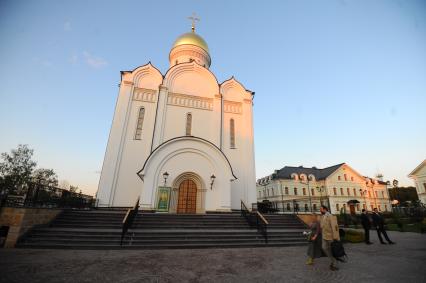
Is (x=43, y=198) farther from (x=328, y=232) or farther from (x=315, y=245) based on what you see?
(x=328, y=232)

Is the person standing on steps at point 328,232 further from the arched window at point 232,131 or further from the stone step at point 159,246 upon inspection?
the arched window at point 232,131

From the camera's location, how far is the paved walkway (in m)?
4.64

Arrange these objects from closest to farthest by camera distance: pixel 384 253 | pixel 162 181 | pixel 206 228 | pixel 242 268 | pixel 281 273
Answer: pixel 281 273 < pixel 242 268 < pixel 384 253 < pixel 206 228 < pixel 162 181

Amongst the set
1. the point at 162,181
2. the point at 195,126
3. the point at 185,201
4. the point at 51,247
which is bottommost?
the point at 51,247

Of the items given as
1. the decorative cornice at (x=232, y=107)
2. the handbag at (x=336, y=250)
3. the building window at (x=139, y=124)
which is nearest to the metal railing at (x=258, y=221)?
the handbag at (x=336, y=250)

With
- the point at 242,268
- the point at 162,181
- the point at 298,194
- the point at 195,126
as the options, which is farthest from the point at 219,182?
the point at 298,194

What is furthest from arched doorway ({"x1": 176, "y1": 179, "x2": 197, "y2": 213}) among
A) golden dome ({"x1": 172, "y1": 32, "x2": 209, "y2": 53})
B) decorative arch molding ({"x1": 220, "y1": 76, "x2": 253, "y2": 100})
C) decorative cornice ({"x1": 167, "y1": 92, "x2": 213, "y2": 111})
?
golden dome ({"x1": 172, "y1": 32, "x2": 209, "y2": 53})

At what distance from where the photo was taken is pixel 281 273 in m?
5.12

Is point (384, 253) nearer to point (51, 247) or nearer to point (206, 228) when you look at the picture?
point (206, 228)

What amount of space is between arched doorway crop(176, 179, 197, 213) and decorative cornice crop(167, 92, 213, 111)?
7561 mm

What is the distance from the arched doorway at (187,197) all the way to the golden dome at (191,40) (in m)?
17.8

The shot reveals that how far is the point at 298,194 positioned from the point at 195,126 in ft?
105

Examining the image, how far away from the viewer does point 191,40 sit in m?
25.1

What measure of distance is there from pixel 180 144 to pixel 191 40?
1576 centimetres
